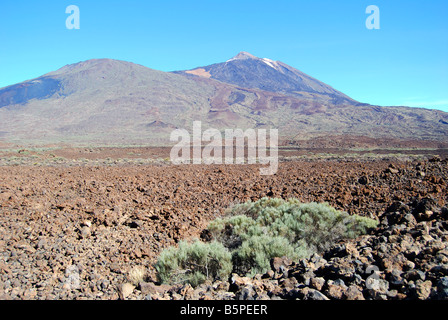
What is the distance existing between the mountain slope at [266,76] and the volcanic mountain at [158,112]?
25.2 meters

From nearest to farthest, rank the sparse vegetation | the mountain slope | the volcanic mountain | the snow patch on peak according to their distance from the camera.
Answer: the sparse vegetation < the volcanic mountain < the mountain slope < the snow patch on peak

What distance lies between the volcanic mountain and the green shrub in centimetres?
4663

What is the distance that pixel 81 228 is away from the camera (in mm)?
5750

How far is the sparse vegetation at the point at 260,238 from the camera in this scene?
14.1 ft

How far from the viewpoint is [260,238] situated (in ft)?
15.7

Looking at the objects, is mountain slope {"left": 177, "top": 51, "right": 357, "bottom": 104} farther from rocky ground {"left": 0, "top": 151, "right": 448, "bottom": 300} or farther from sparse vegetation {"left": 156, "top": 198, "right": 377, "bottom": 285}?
sparse vegetation {"left": 156, "top": 198, "right": 377, "bottom": 285}

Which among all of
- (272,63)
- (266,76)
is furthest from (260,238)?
(272,63)

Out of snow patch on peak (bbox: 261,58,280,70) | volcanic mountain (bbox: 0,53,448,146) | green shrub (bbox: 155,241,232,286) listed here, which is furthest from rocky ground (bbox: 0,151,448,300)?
snow patch on peak (bbox: 261,58,280,70)

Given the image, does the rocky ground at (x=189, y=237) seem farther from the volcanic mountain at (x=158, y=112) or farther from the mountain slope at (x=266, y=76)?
the mountain slope at (x=266, y=76)

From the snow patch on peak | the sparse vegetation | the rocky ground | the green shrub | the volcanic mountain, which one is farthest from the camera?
the snow patch on peak

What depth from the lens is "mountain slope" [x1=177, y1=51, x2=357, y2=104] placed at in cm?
15900

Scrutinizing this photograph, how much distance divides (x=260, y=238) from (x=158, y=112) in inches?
3565

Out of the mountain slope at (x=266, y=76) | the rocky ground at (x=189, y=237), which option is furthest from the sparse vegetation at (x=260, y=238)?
the mountain slope at (x=266, y=76)

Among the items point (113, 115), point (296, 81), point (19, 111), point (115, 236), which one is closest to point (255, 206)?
point (115, 236)
